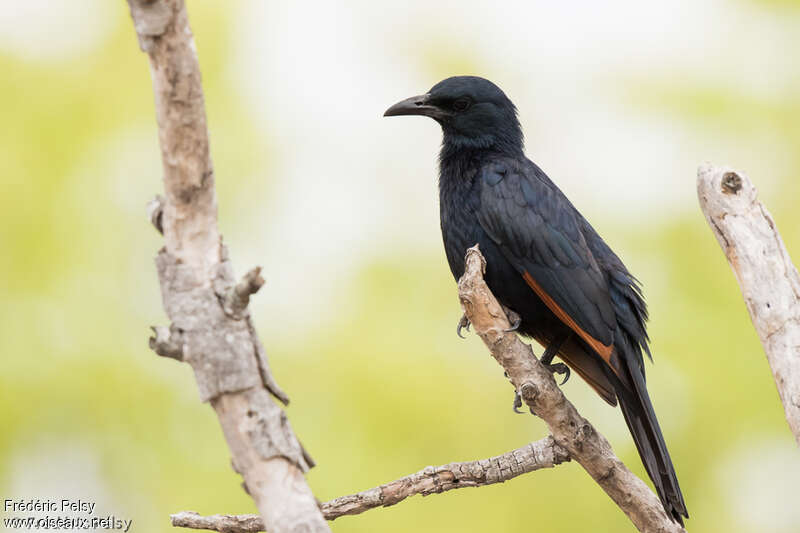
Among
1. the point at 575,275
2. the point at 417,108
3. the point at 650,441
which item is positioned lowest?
the point at 650,441

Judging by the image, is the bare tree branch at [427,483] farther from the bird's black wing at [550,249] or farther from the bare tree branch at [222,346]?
the bare tree branch at [222,346]

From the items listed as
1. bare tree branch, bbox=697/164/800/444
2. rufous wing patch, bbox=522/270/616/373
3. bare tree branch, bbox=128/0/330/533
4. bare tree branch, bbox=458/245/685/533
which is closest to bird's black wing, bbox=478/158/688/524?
rufous wing patch, bbox=522/270/616/373

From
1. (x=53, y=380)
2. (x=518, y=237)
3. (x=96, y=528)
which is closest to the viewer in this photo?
(x=518, y=237)

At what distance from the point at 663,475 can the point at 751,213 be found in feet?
3.41

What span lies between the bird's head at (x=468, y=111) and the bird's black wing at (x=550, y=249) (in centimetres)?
31

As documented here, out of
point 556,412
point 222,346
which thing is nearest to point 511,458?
point 556,412

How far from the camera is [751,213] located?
3404 millimetres

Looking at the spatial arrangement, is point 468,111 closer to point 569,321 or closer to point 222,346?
point 569,321

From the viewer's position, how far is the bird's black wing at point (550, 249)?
154 inches

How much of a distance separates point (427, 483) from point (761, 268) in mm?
1461

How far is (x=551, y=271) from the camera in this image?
4031 mm

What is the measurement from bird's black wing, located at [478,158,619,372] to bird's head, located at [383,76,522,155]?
31 cm

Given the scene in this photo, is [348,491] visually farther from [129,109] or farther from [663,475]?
[129,109]

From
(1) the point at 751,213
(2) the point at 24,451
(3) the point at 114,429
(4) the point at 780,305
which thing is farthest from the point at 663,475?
(2) the point at 24,451
